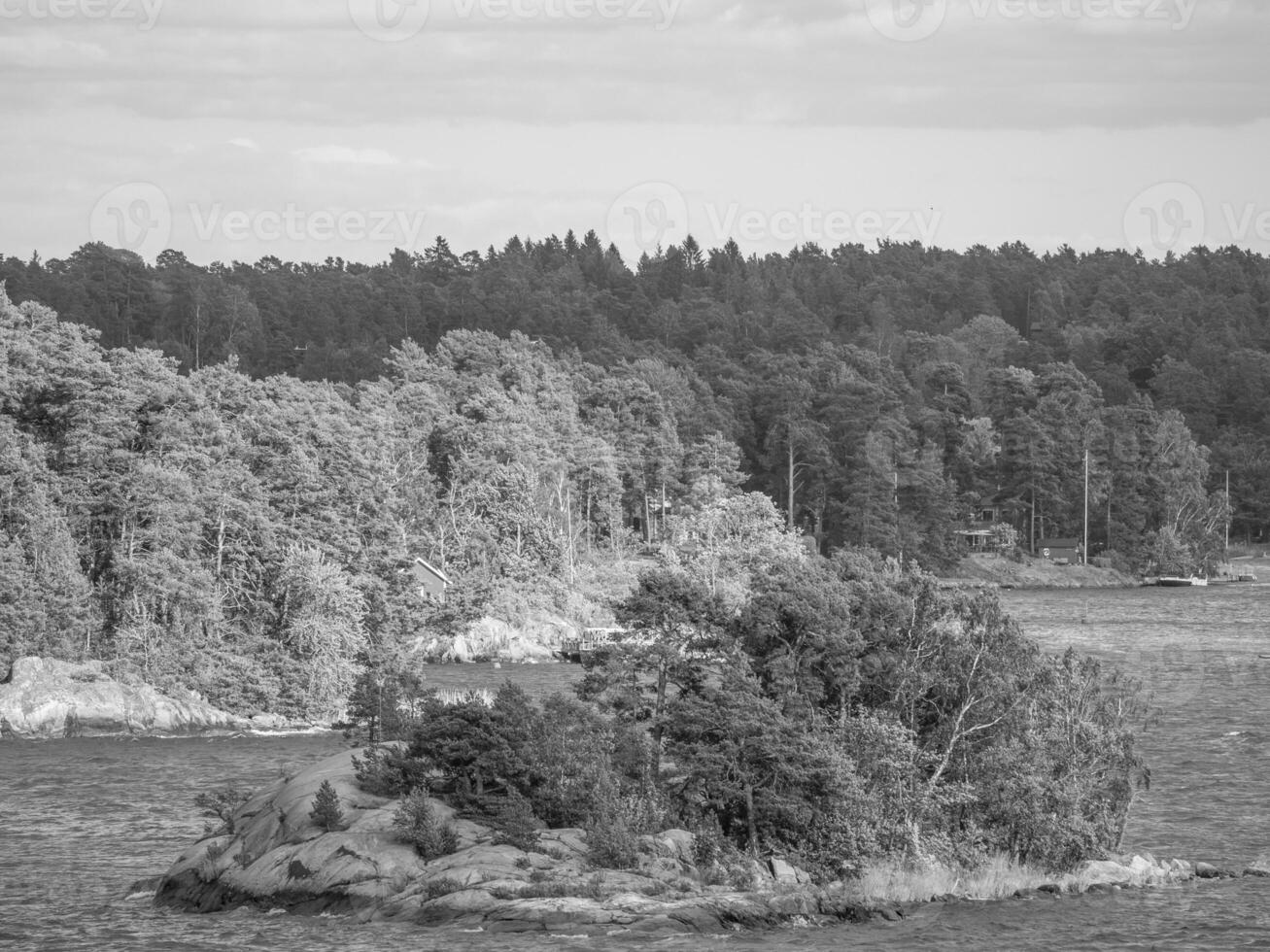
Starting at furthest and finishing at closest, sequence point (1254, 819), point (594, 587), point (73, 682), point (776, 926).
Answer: point (594, 587), point (73, 682), point (1254, 819), point (776, 926)

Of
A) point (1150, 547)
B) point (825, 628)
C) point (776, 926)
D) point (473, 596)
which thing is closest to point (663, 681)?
point (825, 628)

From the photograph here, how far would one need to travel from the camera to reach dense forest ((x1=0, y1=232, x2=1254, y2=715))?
65250 millimetres

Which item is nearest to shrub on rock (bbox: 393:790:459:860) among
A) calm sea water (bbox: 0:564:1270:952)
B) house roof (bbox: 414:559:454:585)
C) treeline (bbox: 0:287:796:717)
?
calm sea water (bbox: 0:564:1270:952)

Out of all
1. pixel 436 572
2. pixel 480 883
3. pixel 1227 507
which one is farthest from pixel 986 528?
pixel 480 883

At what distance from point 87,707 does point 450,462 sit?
143 feet

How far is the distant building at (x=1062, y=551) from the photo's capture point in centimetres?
15325

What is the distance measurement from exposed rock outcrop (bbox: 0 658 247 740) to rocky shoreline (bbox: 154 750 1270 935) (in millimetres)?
25816

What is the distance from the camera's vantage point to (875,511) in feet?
473

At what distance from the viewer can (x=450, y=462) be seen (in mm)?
103375

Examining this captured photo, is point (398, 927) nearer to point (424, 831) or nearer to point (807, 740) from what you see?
point (424, 831)

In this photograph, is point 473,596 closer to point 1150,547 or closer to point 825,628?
point 825,628

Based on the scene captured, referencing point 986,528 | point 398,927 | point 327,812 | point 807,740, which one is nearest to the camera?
point 398,927

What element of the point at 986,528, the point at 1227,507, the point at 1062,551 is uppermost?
the point at 1227,507

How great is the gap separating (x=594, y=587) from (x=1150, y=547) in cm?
7068
